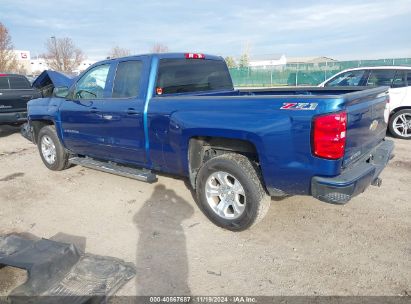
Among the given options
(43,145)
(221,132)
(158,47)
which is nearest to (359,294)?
(221,132)

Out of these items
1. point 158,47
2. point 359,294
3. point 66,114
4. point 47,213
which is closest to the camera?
point 359,294

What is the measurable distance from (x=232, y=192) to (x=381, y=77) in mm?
6367

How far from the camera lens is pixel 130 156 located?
480 cm

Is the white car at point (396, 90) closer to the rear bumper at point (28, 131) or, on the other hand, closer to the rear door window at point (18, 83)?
the rear bumper at point (28, 131)

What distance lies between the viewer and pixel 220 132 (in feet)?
11.8

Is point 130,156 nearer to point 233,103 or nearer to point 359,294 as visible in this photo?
point 233,103

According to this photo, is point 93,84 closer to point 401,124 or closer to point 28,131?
point 28,131

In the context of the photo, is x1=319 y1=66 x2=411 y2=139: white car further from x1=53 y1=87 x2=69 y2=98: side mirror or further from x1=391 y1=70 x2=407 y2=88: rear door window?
x1=53 y1=87 x2=69 y2=98: side mirror

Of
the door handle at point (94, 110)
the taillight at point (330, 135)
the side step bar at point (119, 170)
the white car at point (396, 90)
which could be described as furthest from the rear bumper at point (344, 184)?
the white car at point (396, 90)

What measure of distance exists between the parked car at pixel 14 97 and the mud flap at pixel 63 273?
706 centimetres

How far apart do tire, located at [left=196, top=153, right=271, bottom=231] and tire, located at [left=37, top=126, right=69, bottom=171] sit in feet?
10.6

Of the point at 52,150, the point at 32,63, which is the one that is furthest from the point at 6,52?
the point at 32,63

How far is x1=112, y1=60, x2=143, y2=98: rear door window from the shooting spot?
4568mm

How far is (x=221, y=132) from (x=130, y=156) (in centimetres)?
172
